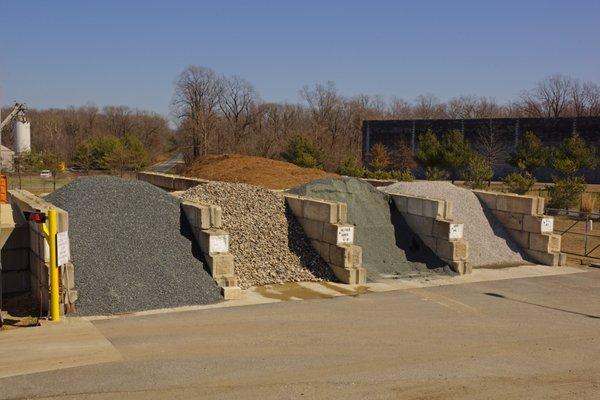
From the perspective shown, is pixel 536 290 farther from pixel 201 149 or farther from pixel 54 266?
pixel 201 149

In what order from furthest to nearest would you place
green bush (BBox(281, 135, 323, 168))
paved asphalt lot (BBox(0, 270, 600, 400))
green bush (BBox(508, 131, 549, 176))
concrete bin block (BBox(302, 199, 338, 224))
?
green bush (BBox(508, 131, 549, 176)) → green bush (BBox(281, 135, 323, 168)) → concrete bin block (BBox(302, 199, 338, 224)) → paved asphalt lot (BBox(0, 270, 600, 400))

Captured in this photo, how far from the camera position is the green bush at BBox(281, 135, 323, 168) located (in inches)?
1837

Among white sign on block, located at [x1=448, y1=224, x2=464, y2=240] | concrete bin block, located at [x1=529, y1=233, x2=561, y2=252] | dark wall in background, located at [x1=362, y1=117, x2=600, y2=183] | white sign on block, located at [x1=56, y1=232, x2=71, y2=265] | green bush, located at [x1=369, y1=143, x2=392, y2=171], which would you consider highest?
dark wall in background, located at [x1=362, y1=117, x2=600, y2=183]

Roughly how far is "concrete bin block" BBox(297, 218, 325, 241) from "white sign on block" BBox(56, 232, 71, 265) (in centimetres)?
711

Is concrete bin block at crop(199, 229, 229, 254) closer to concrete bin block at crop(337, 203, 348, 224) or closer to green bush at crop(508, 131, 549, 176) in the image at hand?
concrete bin block at crop(337, 203, 348, 224)

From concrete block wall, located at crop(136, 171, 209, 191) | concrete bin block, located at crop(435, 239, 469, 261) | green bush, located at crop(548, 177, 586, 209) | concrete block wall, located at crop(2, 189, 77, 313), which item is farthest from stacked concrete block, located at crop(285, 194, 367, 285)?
green bush, located at crop(548, 177, 586, 209)

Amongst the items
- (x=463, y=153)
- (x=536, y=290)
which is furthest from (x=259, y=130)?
(x=536, y=290)

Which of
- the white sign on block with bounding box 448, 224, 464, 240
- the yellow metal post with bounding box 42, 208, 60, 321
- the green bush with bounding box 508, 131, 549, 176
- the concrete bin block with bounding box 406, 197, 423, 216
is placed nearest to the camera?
the yellow metal post with bounding box 42, 208, 60, 321

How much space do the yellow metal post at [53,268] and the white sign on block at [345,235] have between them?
7.27 m

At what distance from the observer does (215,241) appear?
14102mm

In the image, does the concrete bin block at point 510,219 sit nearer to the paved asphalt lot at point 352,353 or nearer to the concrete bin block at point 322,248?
the paved asphalt lot at point 352,353

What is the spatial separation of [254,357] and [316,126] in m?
67.3

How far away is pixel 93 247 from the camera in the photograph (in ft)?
44.5

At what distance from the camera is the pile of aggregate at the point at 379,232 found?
17469 mm
